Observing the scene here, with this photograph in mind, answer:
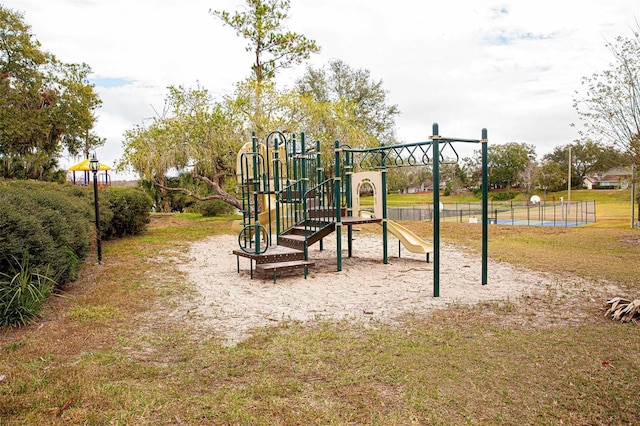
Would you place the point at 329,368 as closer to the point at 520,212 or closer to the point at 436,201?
the point at 436,201

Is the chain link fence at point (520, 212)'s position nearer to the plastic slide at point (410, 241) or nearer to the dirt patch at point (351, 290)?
the plastic slide at point (410, 241)

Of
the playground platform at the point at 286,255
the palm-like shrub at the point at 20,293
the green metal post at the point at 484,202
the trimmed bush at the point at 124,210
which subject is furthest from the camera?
the trimmed bush at the point at 124,210

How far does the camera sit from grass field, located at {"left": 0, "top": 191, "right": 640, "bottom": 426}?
294 centimetres

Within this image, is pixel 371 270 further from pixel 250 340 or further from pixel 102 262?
pixel 102 262

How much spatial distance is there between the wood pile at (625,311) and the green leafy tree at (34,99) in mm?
25682

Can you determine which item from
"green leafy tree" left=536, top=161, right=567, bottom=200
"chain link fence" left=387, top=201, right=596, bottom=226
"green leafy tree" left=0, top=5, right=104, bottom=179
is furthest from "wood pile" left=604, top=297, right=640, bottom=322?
"green leafy tree" left=536, top=161, right=567, bottom=200

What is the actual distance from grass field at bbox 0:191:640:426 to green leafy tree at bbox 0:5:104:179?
72.9 ft

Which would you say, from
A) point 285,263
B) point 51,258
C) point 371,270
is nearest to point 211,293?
point 285,263

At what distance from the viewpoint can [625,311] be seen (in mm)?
4949

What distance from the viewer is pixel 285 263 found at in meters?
7.61

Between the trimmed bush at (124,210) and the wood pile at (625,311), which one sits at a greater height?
the trimmed bush at (124,210)

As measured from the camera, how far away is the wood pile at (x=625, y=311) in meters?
4.89

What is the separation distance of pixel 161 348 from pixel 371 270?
472 cm

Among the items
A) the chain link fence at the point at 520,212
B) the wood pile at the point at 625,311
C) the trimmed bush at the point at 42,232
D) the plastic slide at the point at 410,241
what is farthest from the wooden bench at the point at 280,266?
the chain link fence at the point at 520,212
